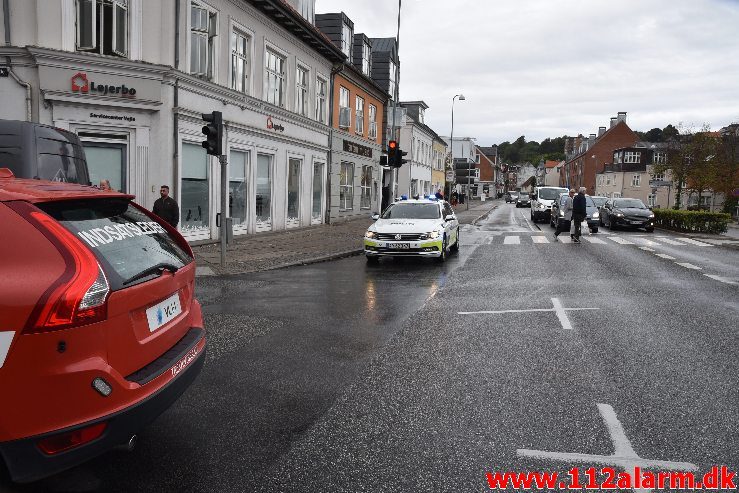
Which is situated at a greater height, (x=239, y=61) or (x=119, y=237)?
(x=239, y=61)

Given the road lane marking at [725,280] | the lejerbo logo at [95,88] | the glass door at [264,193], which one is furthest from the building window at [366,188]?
the road lane marking at [725,280]

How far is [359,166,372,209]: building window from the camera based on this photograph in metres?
33.9

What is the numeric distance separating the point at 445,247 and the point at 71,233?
38.4 feet

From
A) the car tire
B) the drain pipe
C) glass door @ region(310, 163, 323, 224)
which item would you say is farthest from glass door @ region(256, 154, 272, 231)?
the car tire

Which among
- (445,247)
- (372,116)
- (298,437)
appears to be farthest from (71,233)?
(372,116)

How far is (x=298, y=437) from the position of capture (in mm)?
3758

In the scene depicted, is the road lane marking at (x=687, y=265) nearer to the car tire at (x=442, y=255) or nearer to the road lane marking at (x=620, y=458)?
the car tire at (x=442, y=255)

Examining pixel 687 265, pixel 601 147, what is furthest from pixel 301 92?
pixel 601 147

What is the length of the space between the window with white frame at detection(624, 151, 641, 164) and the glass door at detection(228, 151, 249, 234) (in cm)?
7435

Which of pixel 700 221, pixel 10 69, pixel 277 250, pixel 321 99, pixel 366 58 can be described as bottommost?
pixel 277 250

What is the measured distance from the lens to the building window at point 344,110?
28.4 meters

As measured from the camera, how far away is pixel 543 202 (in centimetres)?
3309

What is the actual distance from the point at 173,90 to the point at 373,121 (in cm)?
2116

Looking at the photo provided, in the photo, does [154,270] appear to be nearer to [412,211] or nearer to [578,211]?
[412,211]
